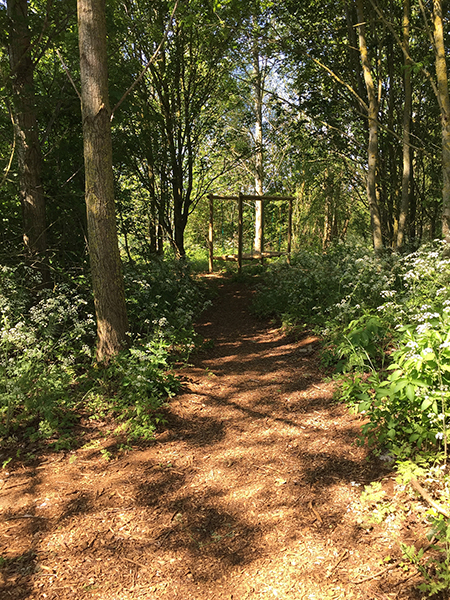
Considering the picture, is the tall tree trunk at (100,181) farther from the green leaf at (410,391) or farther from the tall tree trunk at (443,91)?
the tall tree trunk at (443,91)

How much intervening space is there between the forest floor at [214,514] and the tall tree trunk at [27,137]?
128 inches

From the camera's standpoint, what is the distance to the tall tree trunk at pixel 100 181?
429 cm

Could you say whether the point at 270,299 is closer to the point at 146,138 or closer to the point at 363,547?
the point at 146,138

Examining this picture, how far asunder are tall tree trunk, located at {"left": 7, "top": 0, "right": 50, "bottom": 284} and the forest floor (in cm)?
325

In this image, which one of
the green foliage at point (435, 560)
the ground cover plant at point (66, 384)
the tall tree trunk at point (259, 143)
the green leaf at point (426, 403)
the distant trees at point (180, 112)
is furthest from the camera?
the tall tree trunk at point (259, 143)

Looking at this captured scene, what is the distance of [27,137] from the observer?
5719 mm

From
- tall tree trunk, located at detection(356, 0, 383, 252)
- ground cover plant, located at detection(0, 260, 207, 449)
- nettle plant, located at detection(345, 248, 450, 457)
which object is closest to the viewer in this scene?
nettle plant, located at detection(345, 248, 450, 457)

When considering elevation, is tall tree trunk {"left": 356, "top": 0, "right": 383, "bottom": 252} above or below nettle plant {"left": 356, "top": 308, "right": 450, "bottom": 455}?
above

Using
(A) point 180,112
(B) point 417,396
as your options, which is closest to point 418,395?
(B) point 417,396

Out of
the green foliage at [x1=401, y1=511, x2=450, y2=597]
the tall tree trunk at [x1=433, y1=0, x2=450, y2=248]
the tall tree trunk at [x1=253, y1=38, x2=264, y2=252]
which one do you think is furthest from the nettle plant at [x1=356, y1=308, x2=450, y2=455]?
the tall tree trunk at [x1=253, y1=38, x2=264, y2=252]

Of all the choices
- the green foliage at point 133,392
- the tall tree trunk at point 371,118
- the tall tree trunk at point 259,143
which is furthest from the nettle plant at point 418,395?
the tall tree trunk at point 259,143

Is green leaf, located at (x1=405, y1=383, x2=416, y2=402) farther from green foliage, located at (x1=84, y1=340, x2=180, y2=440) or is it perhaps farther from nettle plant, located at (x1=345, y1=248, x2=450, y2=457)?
green foliage, located at (x1=84, y1=340, x2=180, y2=440)

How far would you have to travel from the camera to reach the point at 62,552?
2.47 meters

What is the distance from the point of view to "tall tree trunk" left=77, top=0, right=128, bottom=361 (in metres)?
4.29
